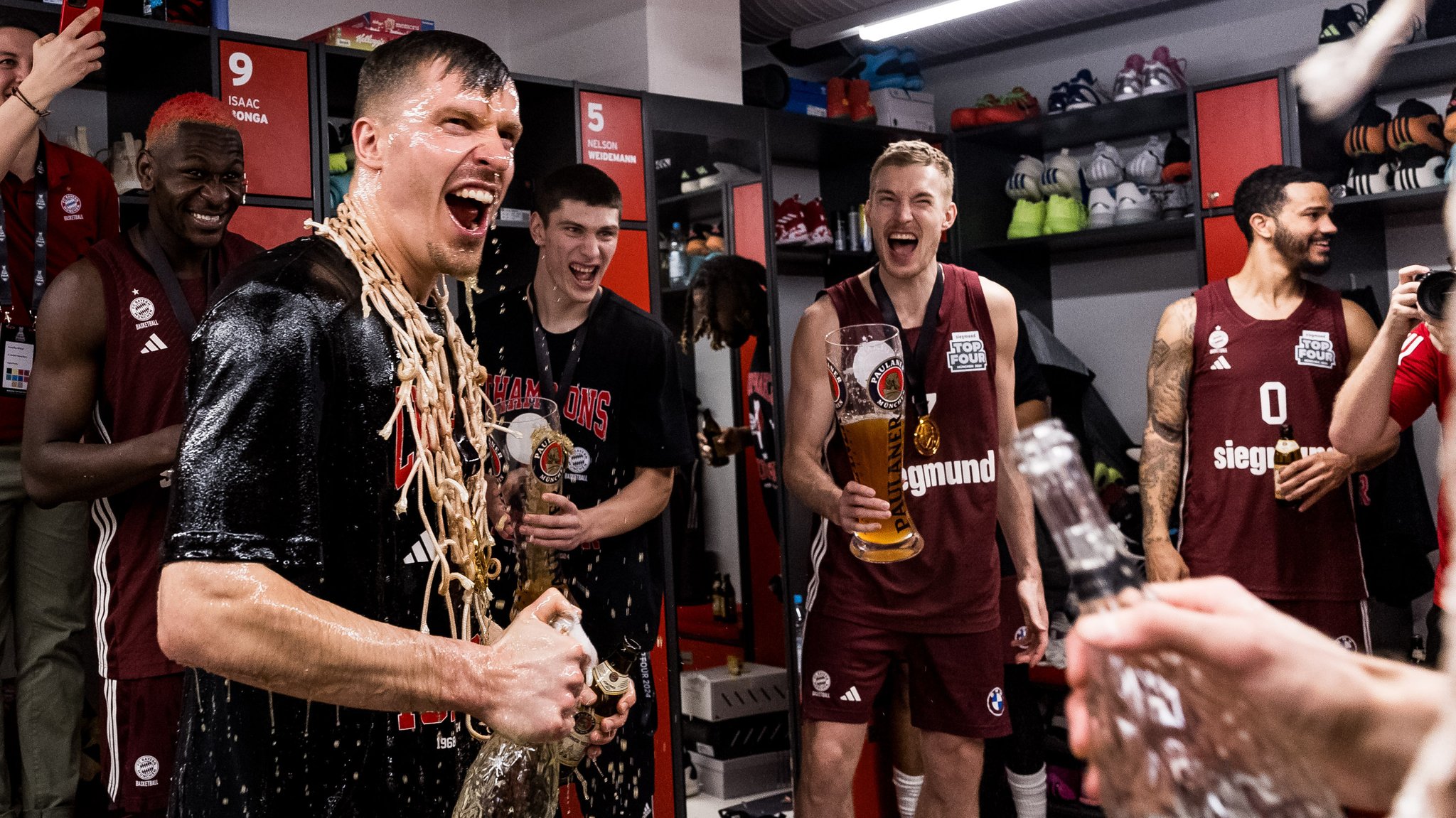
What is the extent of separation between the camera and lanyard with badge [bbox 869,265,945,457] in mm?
2809

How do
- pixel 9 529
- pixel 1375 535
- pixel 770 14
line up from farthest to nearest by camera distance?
pixel 770 14 < pixel 1375 535 < pixel 9 529

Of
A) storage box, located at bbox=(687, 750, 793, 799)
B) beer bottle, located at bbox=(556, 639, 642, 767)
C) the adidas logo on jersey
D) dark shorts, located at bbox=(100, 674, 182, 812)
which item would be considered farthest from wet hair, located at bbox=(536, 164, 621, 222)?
storage box, located at bbox=(687, 750, 793, 799)

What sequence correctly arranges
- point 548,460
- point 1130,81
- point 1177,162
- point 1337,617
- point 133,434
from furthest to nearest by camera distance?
point 1130,81, point 1177,162, point 1337,617, point 133,434, point 548,460

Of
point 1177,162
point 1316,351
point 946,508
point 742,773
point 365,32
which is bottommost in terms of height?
point 742,773

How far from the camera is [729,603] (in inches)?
171

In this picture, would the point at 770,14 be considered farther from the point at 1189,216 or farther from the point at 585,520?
the point at 585,520

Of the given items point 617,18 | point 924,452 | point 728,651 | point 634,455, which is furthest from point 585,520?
point 617,18

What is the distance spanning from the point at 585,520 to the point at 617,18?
7.91ft

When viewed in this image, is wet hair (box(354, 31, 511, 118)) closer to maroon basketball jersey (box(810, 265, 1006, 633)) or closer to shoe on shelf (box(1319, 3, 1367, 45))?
maroon basketball jersey (box(810, 265, 1006, 633))

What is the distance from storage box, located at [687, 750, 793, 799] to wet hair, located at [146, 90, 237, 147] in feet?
8.92

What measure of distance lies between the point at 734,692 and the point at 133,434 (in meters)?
2.40

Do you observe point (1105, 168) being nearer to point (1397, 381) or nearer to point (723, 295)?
point (723, 295)

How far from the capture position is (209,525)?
1095 millimetres

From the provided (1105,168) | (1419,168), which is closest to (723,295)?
(1105,168)
